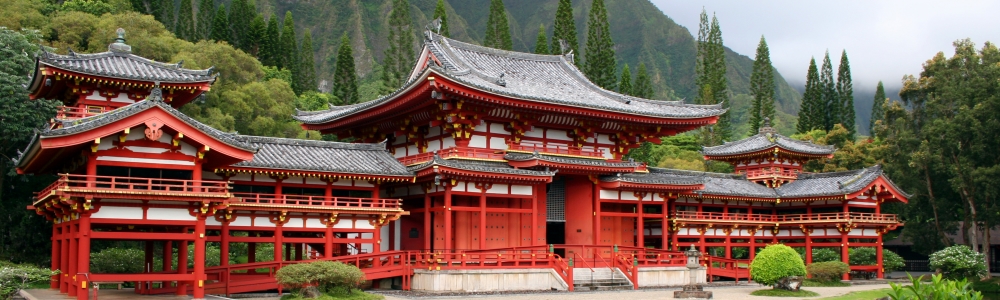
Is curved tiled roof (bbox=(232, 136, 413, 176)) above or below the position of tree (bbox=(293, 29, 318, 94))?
below

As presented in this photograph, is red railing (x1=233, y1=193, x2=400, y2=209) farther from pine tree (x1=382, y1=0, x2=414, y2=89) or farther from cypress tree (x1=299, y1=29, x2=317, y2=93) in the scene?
cypress tree (x1=299, y1=29, x2=317, y2=93)

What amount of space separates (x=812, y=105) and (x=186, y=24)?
168 feet

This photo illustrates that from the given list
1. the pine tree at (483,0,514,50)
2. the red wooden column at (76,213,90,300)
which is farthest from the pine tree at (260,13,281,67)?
the red wooden column at (76,213,90,300)

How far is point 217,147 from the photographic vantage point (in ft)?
70.9

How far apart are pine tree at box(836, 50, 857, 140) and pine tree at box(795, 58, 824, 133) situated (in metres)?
1.80

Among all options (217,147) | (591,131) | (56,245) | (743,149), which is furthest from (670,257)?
(56,245)

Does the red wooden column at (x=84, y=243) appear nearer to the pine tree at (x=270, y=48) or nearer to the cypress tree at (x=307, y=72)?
the pine tree at (x=270, y=48)

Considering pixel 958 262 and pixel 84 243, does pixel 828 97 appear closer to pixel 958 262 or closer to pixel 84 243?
pixel 958 262


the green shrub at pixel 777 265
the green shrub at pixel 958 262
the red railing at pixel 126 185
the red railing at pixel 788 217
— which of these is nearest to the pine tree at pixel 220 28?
the red railing at pixel 788 217

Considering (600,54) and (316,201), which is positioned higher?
(600,54)

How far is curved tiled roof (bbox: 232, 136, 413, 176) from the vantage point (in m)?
25.6

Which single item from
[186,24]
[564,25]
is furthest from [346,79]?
[564,25]

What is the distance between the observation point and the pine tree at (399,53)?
230ft

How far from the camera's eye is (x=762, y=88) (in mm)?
73188
